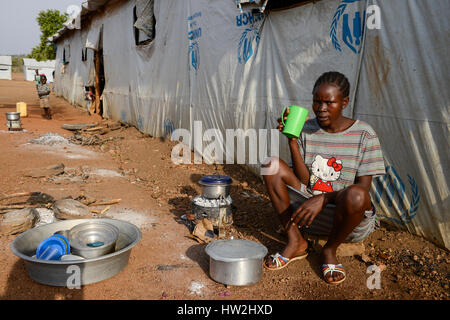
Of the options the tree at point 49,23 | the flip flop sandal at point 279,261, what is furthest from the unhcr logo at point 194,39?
the tree at point 49,23

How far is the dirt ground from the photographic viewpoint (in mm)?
2197

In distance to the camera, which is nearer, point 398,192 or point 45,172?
point 398,192

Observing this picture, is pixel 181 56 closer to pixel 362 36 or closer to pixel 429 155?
pixel 362 36

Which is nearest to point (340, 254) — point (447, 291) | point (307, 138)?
point (447, 291)

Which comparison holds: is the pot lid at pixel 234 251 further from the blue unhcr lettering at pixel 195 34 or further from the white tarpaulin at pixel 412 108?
the blue unhcr lettering at pixel 195 34

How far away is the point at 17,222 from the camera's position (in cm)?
296

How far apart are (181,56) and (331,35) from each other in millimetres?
3786

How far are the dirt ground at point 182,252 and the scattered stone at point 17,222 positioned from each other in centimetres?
9

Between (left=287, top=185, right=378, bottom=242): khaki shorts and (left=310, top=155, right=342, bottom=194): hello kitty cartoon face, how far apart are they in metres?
0.10

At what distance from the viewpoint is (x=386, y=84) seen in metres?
2.82

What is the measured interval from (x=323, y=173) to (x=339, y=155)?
0.61 feet

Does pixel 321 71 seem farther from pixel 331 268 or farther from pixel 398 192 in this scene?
pixel 331 268

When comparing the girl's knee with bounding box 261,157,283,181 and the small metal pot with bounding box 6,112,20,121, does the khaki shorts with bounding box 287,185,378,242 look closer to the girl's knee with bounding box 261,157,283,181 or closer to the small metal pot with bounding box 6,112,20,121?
the girl's knee with bounding box 261,157,283,181

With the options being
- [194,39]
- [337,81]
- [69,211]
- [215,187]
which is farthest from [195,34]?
[337,81]
